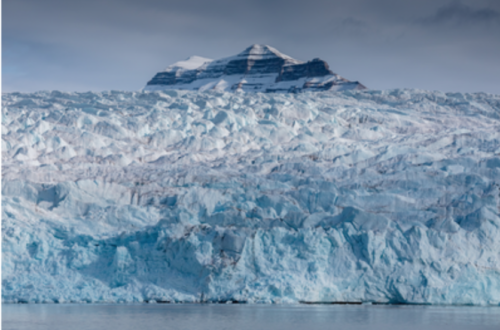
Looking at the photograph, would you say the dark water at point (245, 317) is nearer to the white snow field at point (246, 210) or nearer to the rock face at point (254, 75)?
the white snow field at point (246, 210)

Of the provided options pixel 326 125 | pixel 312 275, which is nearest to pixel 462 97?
pixel 326 125

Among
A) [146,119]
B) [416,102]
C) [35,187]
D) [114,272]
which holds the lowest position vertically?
[114,272]

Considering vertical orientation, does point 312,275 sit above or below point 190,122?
below

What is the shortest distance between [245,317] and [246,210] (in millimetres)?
5920

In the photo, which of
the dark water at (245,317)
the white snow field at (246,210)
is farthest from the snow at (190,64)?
the dark water at (245,317)

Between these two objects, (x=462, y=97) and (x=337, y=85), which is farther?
(x=337, y=85)

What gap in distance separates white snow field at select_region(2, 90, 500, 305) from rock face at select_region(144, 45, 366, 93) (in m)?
45.3

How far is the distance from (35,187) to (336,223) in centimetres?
1171

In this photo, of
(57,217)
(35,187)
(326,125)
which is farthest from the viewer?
(326,125)

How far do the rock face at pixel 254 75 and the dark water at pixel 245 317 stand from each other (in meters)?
60.4

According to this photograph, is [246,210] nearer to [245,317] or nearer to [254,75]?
[245,317]

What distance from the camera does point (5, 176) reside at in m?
26.0

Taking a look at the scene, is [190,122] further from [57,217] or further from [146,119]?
[57,217]

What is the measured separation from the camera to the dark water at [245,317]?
14617 millimetres
